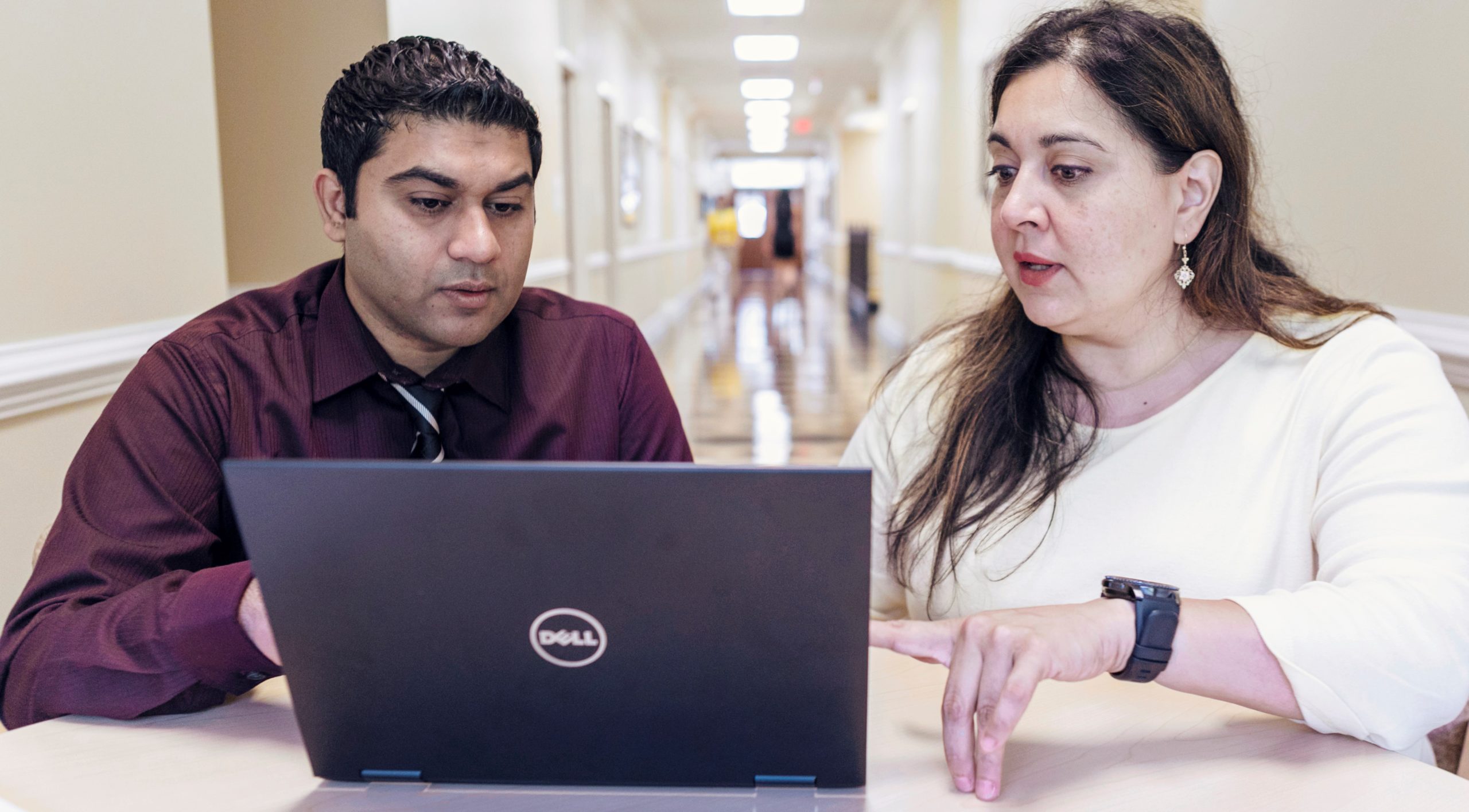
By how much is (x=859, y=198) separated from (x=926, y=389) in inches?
723

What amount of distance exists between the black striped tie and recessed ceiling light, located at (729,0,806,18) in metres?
8.19

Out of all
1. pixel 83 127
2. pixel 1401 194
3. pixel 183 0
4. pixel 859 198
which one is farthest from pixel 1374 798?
pixel 859 198

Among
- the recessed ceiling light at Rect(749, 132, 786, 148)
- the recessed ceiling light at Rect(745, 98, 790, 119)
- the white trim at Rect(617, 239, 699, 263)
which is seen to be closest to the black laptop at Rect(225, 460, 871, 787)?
the white trim at Rect(617, 239, 699, 263)

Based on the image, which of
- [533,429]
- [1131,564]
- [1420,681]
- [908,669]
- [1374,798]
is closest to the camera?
[1374,798]

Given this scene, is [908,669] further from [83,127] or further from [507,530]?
[83,127]

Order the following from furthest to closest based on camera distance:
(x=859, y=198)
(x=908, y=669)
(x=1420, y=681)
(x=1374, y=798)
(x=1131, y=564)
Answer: (x=859, y=198) < (x=1131, y=564) < (x=908, y=669) < (x=1420, y=681) < (x=1374, y=798)

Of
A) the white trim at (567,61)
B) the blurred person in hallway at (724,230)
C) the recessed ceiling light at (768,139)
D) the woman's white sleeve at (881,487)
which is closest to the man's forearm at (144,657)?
the woman's white sleeve at (881,487)

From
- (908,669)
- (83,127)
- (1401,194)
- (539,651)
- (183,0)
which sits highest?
(183,0)

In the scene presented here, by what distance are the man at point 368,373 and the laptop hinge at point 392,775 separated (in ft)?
0.76

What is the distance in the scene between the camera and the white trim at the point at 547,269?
545 centimetres

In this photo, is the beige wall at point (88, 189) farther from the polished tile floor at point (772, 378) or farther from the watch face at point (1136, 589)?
the watch face at point (1136, 589)

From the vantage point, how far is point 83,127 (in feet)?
6.38

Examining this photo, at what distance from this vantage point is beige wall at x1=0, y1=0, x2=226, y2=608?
178cm

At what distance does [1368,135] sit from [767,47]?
969 centimetres
